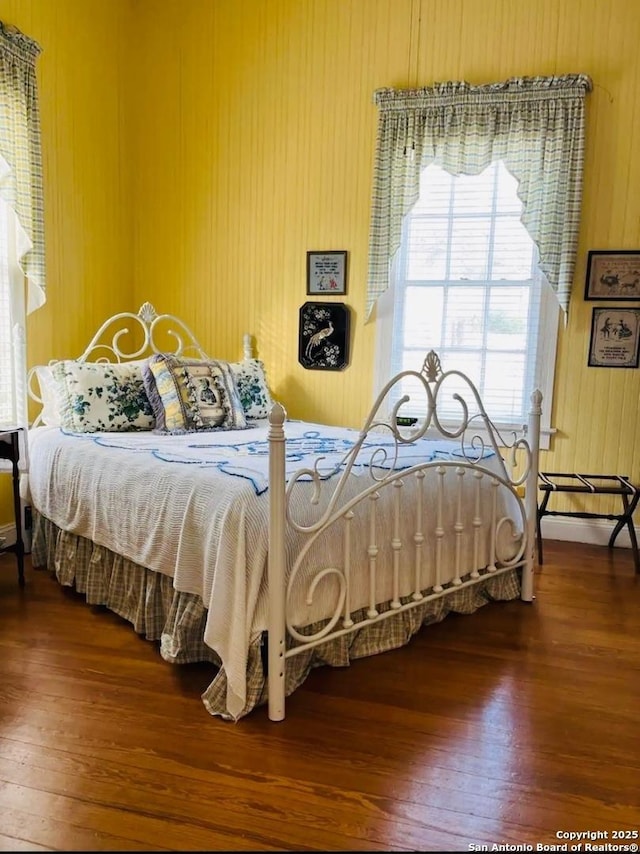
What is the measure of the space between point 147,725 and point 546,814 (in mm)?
1099

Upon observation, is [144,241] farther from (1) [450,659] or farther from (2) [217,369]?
(1) [450,659]

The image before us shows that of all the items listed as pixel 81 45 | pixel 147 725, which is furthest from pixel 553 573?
pixel 81 45

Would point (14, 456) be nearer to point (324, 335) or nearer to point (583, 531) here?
point (324, 335)

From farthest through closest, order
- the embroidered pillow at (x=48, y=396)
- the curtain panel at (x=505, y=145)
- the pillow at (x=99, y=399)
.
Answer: the curtain panel at (x=505, y=145) < the embroidered pillow at (x=48, y=396) < the pillow at (x=99, y=399)

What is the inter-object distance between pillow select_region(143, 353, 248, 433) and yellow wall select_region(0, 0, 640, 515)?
86 centimetres

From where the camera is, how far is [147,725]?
6.46 feet

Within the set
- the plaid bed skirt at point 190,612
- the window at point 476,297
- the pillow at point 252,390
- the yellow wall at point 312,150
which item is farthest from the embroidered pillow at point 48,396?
the window at point 476,297

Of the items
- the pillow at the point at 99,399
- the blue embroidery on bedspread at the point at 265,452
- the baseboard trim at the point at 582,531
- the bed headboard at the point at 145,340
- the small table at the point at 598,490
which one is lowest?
the baseboard trim at the point at 582,531

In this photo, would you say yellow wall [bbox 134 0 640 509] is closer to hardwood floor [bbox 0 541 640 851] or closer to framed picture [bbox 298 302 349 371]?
framed picture [bbox 298 302 349 371]

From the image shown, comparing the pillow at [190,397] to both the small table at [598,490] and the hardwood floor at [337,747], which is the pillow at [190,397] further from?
the small table at [598,490]

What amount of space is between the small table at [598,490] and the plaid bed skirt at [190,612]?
0.71m

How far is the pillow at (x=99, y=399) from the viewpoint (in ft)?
10.7

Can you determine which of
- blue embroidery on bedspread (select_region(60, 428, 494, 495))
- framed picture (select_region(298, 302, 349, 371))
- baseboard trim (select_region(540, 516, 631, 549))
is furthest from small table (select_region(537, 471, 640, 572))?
framed picture (select_region(298, 302, 349, 371))

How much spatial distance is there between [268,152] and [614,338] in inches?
92.5
